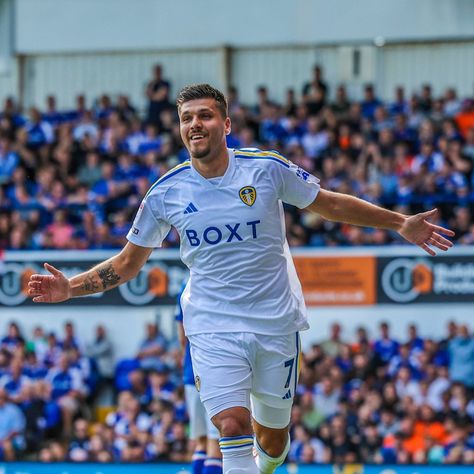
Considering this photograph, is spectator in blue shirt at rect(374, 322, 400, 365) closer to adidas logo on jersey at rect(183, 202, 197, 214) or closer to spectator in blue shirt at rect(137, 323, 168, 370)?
spectator in blue shirt at rect(137, 323, 168, 370)

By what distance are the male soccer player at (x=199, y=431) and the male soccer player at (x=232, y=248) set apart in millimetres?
2009

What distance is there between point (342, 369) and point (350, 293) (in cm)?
138

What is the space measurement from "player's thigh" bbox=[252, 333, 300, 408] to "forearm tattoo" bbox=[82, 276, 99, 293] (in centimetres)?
107

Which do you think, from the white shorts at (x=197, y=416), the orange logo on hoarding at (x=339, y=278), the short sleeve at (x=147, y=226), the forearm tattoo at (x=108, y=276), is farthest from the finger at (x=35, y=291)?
the orange logo on hoarding at (x=339, y=278)

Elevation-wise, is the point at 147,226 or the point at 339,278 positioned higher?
the point at 147,226

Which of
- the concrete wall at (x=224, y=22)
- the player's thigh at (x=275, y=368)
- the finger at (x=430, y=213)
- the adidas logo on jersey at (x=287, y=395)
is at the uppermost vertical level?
the concrete wall at (x=224, y=22)

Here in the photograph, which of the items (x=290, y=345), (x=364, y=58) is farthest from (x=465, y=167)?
(x=290, y=345)

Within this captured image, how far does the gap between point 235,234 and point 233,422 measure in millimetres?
1109

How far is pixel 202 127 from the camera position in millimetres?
7074

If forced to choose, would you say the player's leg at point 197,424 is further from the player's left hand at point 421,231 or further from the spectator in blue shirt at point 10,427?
the spectator in blue shirt at point 10,427

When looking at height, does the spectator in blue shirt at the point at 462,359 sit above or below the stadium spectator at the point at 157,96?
below

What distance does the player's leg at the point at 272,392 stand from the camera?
728 cm

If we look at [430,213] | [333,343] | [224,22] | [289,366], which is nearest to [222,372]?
[289,366]

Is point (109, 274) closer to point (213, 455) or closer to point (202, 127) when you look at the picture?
point (202, 127)
